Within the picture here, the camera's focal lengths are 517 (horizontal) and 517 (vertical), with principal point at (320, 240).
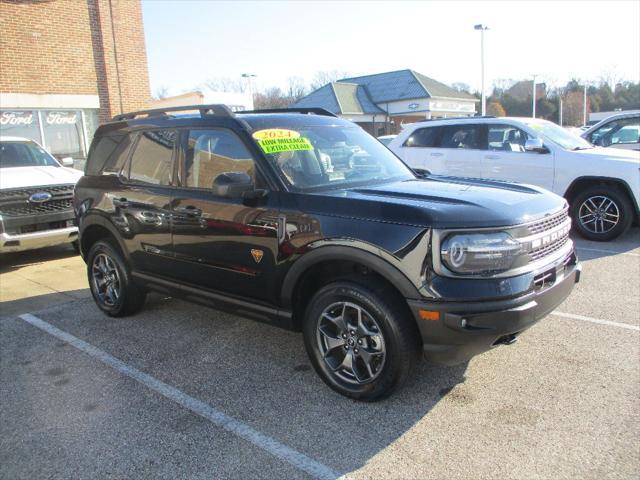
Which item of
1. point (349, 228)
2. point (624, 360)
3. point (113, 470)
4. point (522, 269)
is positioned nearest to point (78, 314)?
point (113, 470)

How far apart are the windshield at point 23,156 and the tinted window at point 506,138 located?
284 inches

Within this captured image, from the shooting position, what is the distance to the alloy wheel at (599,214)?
7.45m

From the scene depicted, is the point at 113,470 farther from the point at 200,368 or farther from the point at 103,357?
A: the point at 103,357

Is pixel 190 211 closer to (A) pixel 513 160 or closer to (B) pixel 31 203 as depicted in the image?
(B) pixel 31 203

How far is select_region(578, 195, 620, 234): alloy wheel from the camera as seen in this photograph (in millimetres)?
7445

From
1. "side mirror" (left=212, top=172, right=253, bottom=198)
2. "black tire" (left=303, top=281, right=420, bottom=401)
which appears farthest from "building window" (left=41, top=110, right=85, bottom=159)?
"black tire" (left=303, top=281, right=420, bottom=401)

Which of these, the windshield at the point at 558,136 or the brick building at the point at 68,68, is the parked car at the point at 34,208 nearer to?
the brick building at the point at 68,68

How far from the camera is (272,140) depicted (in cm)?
383

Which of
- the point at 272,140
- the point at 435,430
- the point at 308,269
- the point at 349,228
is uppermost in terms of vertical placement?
the point at 272,140

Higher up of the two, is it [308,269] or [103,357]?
[308,269]

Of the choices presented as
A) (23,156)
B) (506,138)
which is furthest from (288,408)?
(23,156)

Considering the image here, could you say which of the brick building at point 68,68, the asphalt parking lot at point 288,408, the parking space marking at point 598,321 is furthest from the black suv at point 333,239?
the brick building at point 68,68

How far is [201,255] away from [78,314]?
2.14 meters

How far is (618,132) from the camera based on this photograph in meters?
9.74
